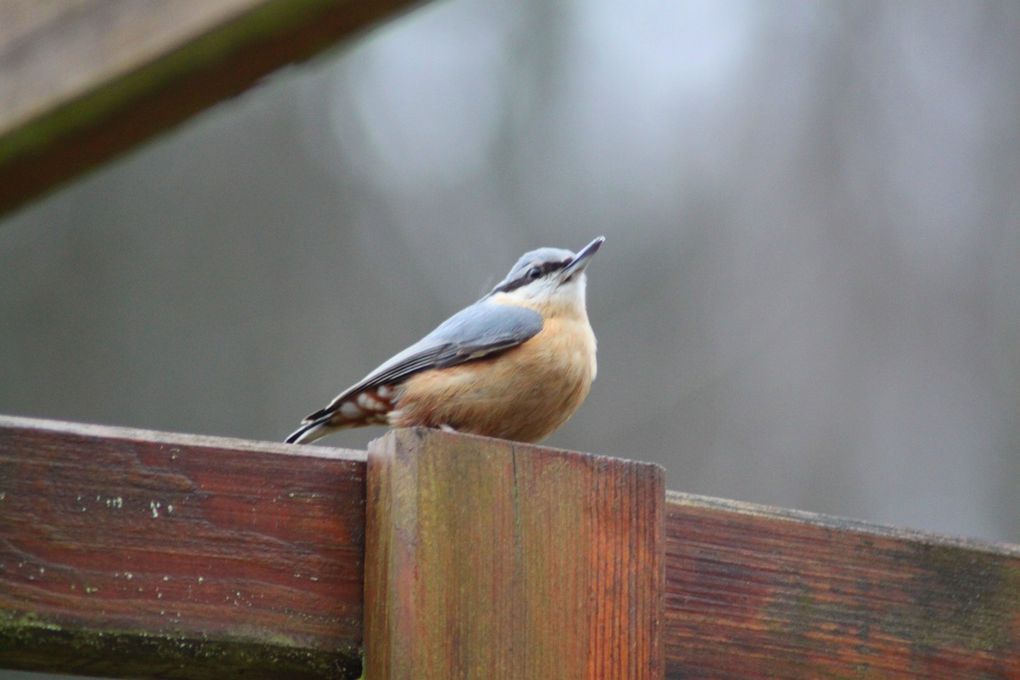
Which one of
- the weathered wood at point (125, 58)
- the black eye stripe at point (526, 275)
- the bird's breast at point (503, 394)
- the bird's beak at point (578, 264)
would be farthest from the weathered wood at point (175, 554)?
the black eye stripe at point (526, 275)

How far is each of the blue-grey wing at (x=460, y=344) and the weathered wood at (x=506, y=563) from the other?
143 centimetres

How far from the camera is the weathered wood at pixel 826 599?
62.4 inches

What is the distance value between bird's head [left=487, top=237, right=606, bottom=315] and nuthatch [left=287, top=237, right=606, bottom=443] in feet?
0.37

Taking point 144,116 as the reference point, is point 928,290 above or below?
above

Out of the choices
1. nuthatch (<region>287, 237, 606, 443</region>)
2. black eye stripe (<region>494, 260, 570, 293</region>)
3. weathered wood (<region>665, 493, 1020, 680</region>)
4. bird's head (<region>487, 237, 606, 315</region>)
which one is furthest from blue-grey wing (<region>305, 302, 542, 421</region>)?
weathered wood (<region>665, 493, 1020, 680</region>)

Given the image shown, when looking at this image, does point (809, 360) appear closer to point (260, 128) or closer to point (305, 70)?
point (260, 128)

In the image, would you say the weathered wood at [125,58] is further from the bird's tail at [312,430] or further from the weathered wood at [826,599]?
the bird's tail at [312,430]

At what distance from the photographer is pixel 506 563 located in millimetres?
1404

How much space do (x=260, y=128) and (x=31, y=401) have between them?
3.85 meters

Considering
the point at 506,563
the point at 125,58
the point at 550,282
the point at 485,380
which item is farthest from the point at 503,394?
the point at 125,58

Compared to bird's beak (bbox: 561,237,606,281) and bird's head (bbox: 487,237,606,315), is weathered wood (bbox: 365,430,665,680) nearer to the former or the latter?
A: bird's head (bbox: 487,237,606,315)

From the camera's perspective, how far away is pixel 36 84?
1.36 metres

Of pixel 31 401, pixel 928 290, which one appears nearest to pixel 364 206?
pixel 31 401

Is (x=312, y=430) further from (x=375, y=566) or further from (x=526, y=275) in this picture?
(x=375, y=566)
